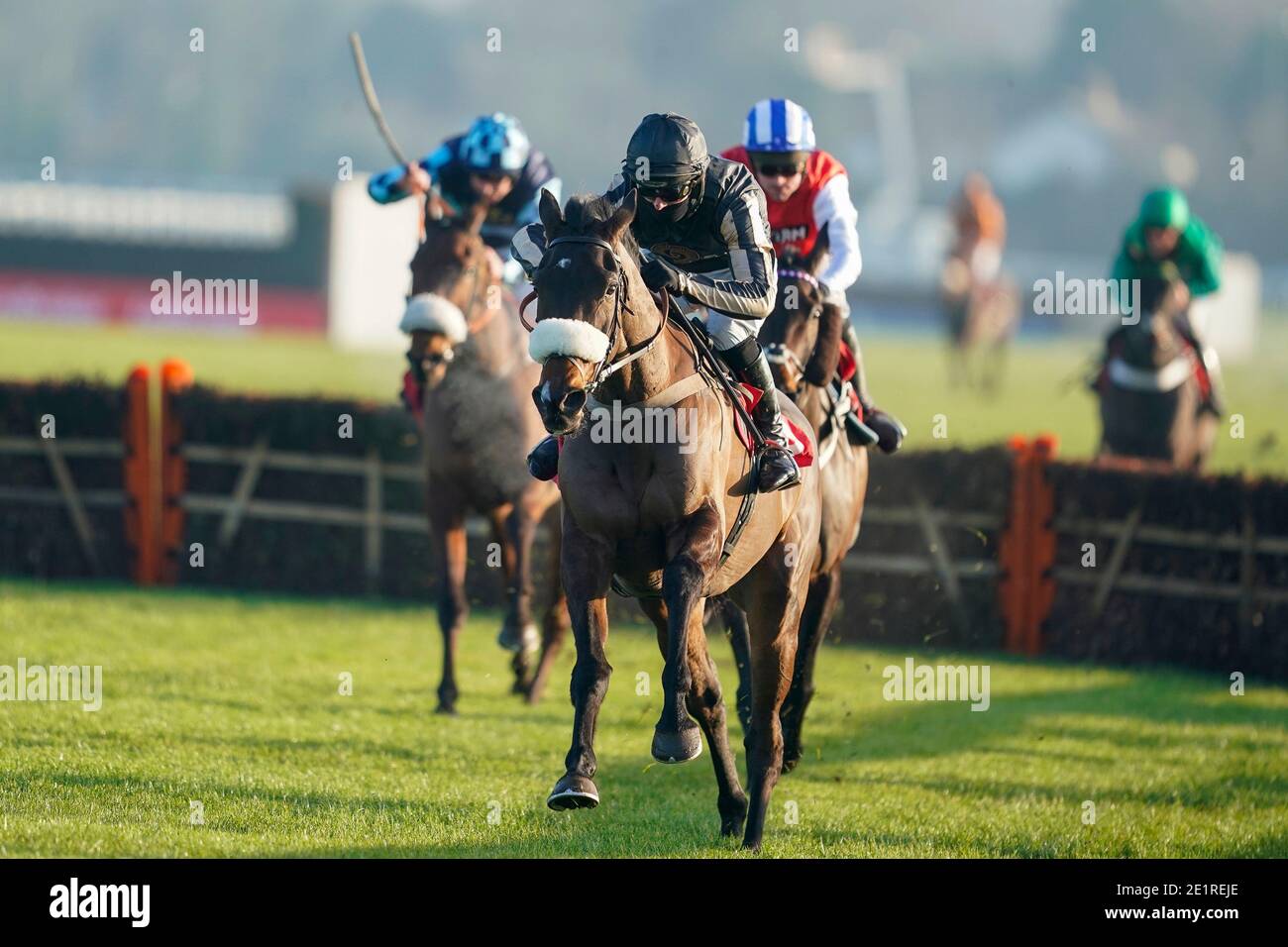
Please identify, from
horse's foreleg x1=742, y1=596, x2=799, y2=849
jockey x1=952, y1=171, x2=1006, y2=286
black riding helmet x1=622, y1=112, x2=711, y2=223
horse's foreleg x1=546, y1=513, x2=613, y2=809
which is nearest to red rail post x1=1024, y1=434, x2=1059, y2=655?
horse's foreleg x1=742, y1=596, x2=799, y2=849

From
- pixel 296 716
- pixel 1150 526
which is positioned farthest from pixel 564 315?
pixel 1150 526

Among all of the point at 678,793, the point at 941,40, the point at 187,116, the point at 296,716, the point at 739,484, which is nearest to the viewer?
the point at 739,484

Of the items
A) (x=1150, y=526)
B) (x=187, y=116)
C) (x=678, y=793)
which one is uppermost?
(x=187, y=116)

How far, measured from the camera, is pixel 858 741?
9055 millimetres

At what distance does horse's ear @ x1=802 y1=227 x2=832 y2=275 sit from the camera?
8312 millimetres

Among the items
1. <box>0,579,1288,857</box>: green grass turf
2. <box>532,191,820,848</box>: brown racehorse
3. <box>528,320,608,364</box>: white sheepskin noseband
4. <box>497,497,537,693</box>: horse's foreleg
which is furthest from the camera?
<box>497,497,537,693</box>: horse's foreleg

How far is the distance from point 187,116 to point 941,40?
4666 centimetres

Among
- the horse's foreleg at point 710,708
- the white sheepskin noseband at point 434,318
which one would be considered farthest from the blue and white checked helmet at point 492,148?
the horse's foreleg at point 710,708

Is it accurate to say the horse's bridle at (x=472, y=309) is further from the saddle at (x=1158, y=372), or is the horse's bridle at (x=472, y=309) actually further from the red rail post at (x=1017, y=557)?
the saddle at (x=1158, y=372)

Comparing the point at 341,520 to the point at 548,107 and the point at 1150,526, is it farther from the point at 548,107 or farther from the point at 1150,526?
the point at 548,107

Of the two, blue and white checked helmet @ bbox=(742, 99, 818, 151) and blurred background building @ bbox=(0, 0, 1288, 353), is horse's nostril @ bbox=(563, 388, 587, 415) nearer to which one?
blue and white checked helmet @ bbox=(742, 99, 818, 151)

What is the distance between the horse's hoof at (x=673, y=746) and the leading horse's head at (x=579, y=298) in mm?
1152

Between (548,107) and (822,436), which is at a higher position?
(548,107)
